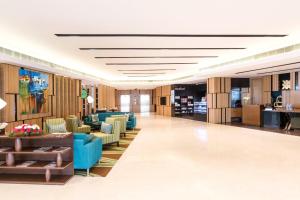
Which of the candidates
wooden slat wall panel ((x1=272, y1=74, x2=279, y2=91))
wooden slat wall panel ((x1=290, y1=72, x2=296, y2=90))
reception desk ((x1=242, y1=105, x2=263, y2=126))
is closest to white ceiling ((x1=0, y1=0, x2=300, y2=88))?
wooden slat wall panel ((x1=290, y1=72, x2=296, y2=90))

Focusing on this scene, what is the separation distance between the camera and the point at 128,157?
21.6 feet

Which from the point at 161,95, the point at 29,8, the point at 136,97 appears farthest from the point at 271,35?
the point at 136,97

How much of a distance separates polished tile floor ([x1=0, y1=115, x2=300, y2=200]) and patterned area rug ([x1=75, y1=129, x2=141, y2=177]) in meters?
0.22

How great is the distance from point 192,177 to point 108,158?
246 cm

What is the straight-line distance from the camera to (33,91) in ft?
29.6

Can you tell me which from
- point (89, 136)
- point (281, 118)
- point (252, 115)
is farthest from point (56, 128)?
point (281, 118)

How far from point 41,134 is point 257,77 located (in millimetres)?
13428

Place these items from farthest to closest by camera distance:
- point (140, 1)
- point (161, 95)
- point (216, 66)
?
point (161, 95) < point (216, 66) < point (140, 1)

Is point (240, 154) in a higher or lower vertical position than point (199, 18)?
lower

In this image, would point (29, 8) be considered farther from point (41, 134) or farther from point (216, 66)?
point (216, 66)

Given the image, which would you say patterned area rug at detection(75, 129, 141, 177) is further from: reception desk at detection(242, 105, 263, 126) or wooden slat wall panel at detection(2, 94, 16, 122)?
reception desk at detection(242, 105, 263, 126)

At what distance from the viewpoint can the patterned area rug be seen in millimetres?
5281

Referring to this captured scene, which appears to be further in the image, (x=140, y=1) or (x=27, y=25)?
(x=27, y=25)

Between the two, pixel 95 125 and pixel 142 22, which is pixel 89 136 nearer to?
pixel 142 22
